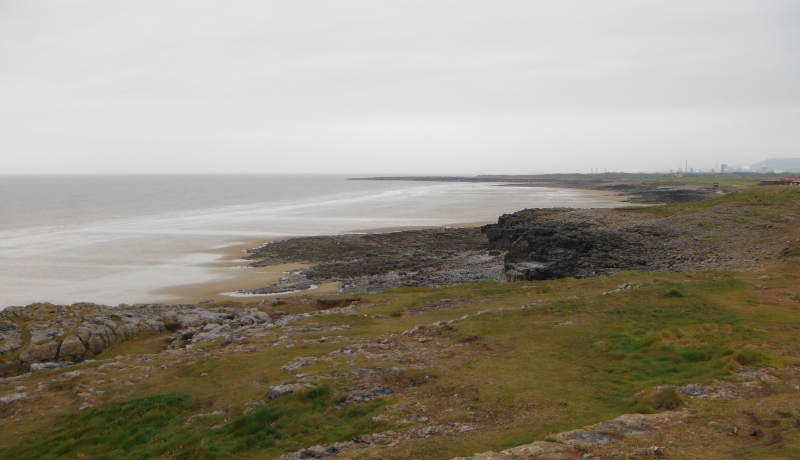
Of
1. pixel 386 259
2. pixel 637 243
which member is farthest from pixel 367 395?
pixel 386 259

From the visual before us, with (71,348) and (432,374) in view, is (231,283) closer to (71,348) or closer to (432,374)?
(71,348)

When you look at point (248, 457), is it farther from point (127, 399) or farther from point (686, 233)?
point (686, 233)

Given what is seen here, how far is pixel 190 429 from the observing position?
1533 centimetres

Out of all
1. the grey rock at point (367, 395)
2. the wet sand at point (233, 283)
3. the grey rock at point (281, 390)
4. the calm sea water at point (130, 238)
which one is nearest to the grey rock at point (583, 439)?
the grey rock at point (367, 395)

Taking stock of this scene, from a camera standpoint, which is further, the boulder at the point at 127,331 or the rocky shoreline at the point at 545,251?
the rocky shoreline at the point at 545,251

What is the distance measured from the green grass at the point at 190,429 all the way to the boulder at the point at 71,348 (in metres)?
8.92

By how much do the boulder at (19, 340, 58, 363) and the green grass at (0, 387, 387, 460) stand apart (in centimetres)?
912

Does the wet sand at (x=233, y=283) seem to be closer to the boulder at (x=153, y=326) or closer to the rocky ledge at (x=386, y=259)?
the rocky ledge at (x=386, y=259)

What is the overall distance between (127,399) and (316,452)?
9.52 m

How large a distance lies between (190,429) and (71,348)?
14.0 m

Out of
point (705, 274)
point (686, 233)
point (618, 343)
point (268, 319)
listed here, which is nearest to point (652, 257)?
point (686, 233)

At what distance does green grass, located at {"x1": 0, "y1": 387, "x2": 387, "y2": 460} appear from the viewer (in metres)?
13.8

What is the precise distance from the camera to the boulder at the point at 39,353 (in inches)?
955

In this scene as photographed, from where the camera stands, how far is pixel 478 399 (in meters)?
14.9
